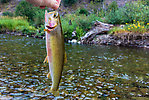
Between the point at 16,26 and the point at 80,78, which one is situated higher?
the point at 16,26

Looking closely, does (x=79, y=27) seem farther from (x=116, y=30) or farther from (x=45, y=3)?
(x=45, y=3)

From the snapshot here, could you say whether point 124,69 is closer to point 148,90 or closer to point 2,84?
point 148,90

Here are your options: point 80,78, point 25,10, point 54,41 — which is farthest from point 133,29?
point 25,10

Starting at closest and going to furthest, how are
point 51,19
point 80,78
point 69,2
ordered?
point 51,19 → point 80,78 → point 69,2

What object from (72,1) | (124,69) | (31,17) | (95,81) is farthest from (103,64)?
(72,1)

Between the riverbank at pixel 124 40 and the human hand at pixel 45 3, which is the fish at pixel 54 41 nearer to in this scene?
the human hand at pixel 45 3

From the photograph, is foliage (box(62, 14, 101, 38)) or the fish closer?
the fish

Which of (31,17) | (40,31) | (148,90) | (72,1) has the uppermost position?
(72,1)

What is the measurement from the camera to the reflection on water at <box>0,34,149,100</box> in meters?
6.35

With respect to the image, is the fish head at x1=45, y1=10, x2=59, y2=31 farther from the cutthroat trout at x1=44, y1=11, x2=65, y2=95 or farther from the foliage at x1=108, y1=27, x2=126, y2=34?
the foliage at x1=108, y1=27, x2=126, y2=34

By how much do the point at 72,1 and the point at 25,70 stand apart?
100 ft

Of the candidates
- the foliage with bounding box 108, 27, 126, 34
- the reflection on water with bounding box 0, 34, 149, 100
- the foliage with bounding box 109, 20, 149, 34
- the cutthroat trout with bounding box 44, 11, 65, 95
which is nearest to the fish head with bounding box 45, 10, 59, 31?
the cutthroat trout with bounding box 44, 11, 65, 95

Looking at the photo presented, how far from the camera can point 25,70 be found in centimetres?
874

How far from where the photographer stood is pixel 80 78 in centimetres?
789
